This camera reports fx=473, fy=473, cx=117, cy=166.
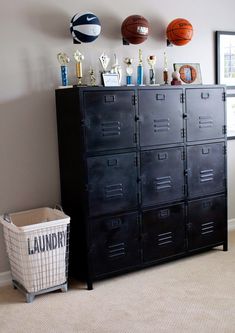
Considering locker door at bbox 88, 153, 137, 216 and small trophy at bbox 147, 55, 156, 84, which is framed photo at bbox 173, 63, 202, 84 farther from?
locker door at bbox 88, 153, 137, 216

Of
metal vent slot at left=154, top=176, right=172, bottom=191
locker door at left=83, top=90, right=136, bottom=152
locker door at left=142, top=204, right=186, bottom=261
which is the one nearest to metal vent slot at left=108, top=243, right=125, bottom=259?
locker door at left=142, top=204, right=186, bottom=261

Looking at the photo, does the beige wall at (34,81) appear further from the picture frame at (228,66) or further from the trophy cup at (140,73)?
the picture frame at (228,66)

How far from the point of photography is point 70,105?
336 cm

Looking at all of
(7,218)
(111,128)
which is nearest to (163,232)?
(111,128)

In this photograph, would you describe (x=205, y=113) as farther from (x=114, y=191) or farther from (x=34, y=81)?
(x=34, y=81)

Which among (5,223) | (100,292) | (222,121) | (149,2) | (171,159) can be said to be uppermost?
(149,2)

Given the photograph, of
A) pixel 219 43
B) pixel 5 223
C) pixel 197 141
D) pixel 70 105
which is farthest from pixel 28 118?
pixel 219 43

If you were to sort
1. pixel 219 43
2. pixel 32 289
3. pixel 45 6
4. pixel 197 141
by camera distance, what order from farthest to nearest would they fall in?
1. pixel 219 43
2. pixel 197 141
3. pixel 45 6
4. pixel 32 289

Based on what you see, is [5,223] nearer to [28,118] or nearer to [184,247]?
[28,118]

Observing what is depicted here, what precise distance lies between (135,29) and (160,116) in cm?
71

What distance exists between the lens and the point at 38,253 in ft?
10.6

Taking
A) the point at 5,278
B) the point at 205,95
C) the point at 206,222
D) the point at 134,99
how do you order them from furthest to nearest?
the point at 206,222, the point at 205,95, the point at 5,278, the point at 134,99

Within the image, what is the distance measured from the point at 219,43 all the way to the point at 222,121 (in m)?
0.86

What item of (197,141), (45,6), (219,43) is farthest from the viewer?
(219,43)
